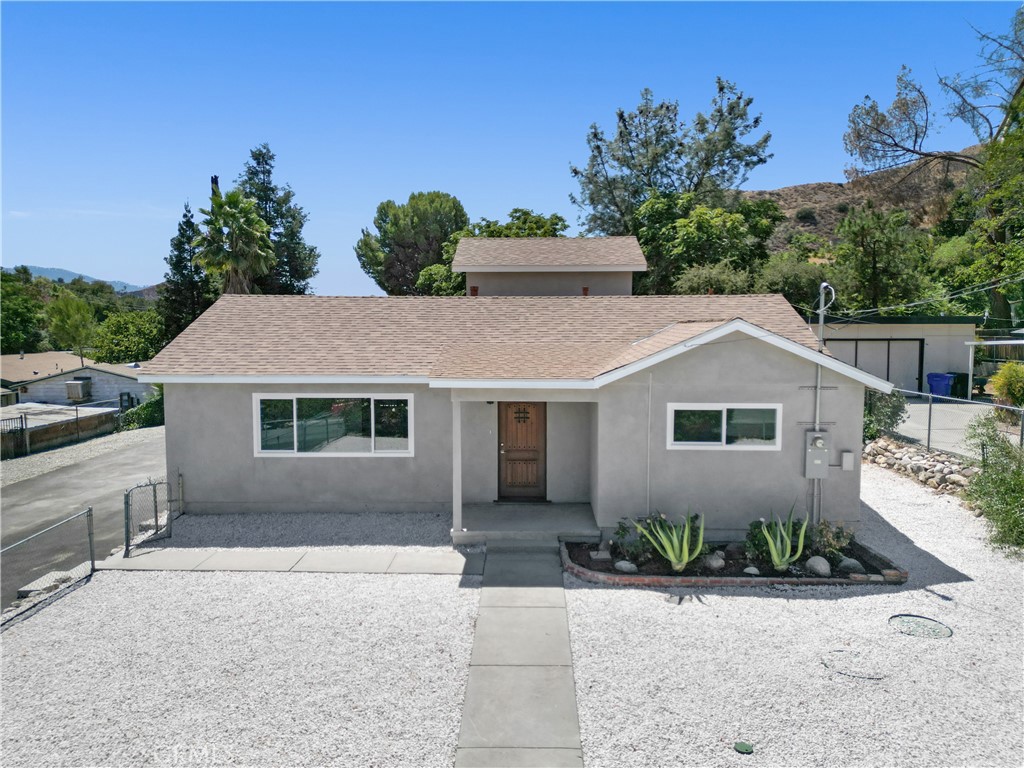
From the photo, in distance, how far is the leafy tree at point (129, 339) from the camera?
4797 cm

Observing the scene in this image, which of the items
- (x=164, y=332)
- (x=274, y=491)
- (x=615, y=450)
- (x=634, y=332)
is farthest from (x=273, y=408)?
(x=164, y=332)

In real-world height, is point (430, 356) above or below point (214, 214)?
below

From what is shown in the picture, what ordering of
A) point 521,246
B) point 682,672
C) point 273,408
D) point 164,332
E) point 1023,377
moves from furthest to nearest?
point 164,332 → point 521,246 → point 1023,377 → point 273,408 → point 682,672

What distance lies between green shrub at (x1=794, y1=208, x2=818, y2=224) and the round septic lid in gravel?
79.2 meters

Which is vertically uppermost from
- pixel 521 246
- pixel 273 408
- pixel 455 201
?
pixel 455 201

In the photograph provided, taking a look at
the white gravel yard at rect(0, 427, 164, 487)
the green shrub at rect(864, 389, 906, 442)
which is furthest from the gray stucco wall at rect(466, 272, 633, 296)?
the white gravel yard at rect(0, 427, 164, 487)

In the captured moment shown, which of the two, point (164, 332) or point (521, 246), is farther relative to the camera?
point (164, 332)

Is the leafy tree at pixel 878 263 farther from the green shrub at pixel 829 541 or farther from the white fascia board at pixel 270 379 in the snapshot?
the white fascia board at pixel 270 379

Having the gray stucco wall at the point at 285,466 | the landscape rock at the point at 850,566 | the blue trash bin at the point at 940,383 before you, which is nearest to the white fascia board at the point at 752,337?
the landscape rock at the point at 850,566

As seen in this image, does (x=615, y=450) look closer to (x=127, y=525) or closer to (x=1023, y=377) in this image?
(x=127, y=525)

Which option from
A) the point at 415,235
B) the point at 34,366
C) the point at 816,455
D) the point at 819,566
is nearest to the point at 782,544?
the point at 819,566

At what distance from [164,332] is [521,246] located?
27.9m

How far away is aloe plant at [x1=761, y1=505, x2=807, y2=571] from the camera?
9914 mm

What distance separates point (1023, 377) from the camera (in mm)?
18656
